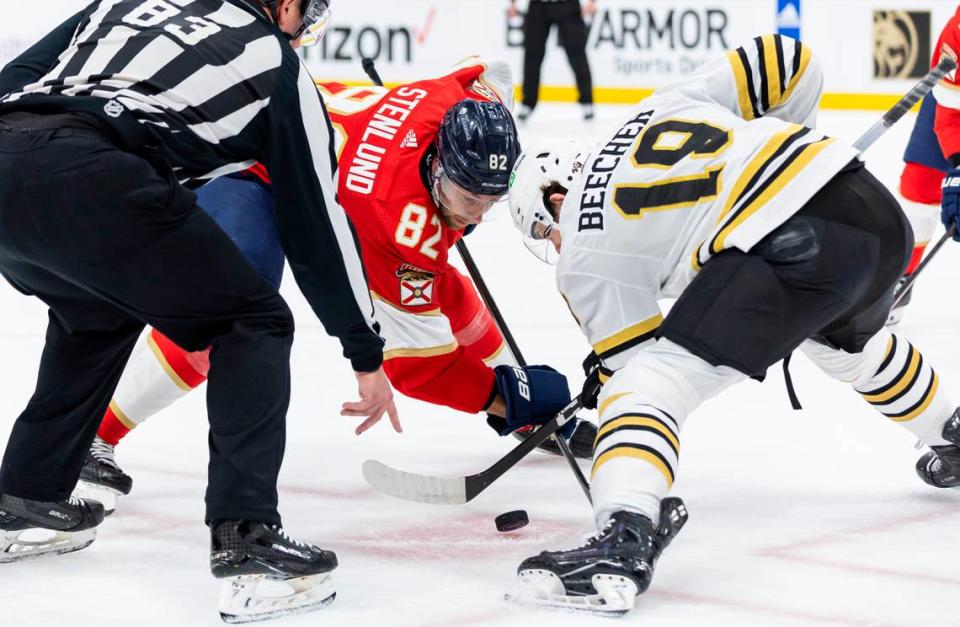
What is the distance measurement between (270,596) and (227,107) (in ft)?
2.28

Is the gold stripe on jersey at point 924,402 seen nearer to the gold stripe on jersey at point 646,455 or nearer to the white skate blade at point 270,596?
the gold stripe on jersey at point 646,455

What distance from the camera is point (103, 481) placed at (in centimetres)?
264

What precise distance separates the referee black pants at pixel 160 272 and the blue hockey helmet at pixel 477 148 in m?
0.64

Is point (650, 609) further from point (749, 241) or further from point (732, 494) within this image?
point (732, 494)

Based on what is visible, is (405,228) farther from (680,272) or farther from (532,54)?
(532,54)

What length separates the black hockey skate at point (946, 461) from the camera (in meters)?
2.61

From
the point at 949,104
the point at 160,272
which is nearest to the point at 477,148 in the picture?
the point at 160,272

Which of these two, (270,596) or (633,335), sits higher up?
(633,335)

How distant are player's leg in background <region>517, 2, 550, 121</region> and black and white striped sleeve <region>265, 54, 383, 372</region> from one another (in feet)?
20.8

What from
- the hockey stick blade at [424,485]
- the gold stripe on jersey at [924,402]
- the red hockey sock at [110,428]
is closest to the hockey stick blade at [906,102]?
the gold stripe on jersey at [924,402]

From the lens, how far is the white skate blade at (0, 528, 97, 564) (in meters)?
2.27

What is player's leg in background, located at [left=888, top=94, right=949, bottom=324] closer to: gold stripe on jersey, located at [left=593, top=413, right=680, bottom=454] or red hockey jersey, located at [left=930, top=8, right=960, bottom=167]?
red hockey jersey, located at [left=930, top=8, right=960, bottom=167]

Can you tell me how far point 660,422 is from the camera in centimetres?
203

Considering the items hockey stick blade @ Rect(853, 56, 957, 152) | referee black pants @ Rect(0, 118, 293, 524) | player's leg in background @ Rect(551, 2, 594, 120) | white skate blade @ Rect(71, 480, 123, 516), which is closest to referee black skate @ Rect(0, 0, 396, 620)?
referee black pants @ Rect(0, 118, 293, 524)
